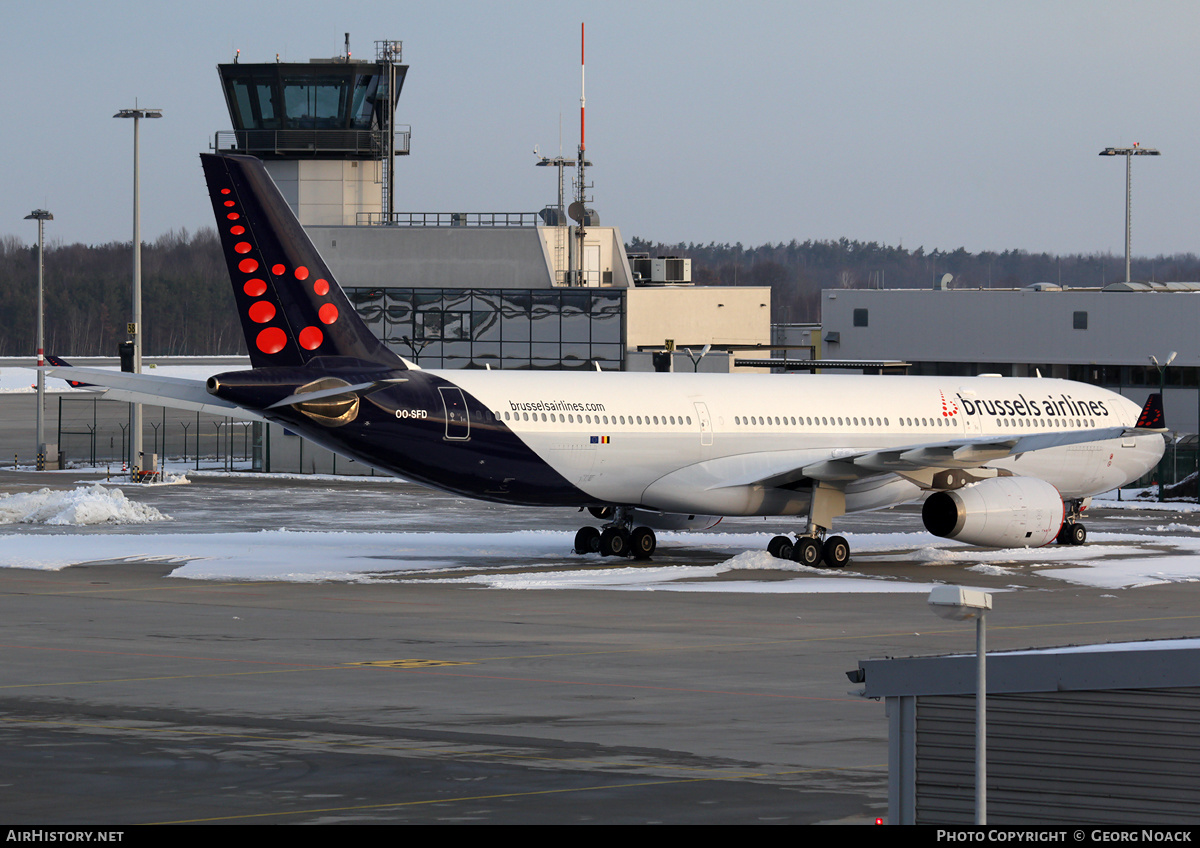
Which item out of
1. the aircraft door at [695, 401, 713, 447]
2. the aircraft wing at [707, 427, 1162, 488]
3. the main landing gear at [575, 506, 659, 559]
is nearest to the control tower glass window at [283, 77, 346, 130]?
the main landing gear at [575, 506, 659, 559]

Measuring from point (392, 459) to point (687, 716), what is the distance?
15.3 metres

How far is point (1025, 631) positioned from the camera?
24.7 meters

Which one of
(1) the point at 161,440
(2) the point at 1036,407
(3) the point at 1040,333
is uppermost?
(3) the point at 1040,333

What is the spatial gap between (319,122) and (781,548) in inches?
1887

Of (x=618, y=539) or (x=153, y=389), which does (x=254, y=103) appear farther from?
(x=153, y=389)

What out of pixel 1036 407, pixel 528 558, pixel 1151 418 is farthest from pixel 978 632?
pixel 1036 407

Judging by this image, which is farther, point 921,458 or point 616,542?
point 616,542

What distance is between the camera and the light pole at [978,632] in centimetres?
973

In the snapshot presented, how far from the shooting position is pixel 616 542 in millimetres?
36312

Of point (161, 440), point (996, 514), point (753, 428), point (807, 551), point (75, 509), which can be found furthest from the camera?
point (161, 440)

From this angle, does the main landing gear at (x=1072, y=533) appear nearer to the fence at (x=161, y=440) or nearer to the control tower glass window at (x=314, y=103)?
the fence at (x=161, y=440)

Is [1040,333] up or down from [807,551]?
up

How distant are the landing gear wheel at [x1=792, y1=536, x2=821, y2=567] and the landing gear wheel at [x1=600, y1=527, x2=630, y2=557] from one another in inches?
149
